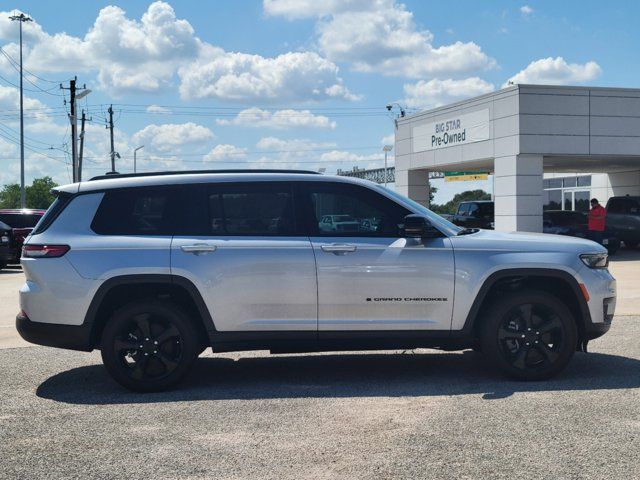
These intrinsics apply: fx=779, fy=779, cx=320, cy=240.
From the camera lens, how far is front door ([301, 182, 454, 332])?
6.49 meters

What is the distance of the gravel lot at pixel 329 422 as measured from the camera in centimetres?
457

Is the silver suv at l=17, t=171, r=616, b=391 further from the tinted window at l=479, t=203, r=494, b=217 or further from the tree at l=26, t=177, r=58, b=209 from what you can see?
the tree at l=26, t=177, r=58, b=209

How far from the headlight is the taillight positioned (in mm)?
4409

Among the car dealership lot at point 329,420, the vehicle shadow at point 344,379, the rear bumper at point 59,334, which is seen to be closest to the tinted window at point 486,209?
the car dealership lot at point 329,420

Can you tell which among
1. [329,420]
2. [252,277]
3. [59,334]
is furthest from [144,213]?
[329,420]

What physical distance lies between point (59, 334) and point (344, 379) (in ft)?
8.16

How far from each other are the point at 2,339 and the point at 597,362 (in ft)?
23.1

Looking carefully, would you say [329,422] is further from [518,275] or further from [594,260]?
[594,260]

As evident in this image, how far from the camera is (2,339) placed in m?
9.76

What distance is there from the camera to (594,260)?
679cm

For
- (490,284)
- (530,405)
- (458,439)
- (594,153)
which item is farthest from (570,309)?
(594,153)

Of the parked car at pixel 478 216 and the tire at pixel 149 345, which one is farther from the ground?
the parked car at pixel 478 216

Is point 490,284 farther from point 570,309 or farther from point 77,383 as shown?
point 77,383

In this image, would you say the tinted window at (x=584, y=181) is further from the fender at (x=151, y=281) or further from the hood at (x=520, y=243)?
the fender at (x=151, y=281)
